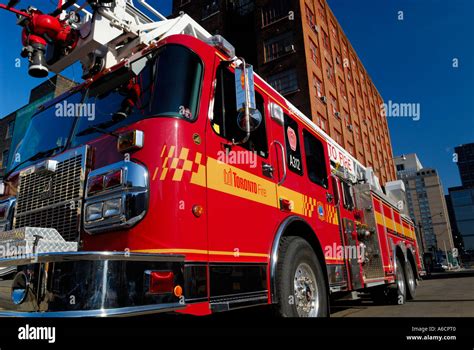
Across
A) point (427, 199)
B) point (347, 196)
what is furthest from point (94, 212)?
point (427, 199)

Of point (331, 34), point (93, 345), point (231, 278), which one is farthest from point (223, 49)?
point (331, 34)

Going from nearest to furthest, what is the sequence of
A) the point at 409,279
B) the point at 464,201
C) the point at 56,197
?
the point at 56,197 → the point at 409,279 → the point at 464,201

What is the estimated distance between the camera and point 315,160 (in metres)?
5.38

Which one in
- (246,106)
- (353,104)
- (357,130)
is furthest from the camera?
(353,104)

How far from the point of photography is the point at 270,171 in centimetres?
390

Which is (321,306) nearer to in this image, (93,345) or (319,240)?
(319,240)

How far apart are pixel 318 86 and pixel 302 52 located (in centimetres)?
265

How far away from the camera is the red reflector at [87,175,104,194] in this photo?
2793mm

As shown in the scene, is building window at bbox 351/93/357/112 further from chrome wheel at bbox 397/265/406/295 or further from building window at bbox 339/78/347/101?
chrome wheel at bbox 397/265/406/295

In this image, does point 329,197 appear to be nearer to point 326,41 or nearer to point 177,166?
point 177,166

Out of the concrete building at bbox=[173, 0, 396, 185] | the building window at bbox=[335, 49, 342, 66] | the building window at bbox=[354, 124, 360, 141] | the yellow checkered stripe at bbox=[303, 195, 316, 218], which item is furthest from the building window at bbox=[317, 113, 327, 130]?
the yellow checkered stripe at bbox=[303, 195, 316, 218]

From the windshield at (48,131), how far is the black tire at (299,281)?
95.8 inches

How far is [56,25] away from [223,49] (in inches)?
→ 69.3

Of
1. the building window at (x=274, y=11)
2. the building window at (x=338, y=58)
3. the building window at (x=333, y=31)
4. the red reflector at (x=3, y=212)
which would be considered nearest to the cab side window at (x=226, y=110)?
the red reflector at (x=3, y=212)
